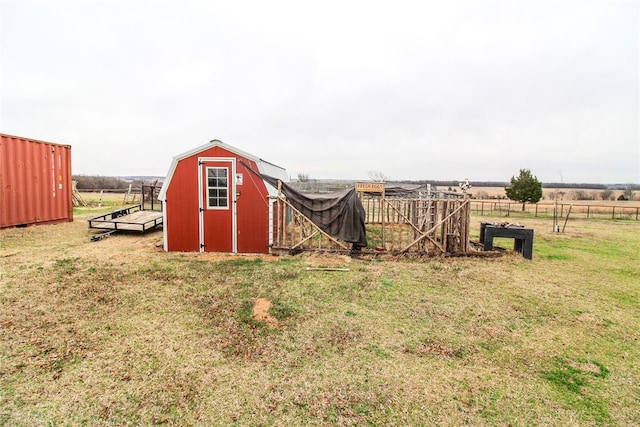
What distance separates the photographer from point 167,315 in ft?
15.1

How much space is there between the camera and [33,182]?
37.7 feet

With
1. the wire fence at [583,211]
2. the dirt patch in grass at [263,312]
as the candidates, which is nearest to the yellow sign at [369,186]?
the dirt patch in grass at [263,312]

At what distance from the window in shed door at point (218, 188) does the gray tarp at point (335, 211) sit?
3.98 feet

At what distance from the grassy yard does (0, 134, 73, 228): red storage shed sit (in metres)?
5.14

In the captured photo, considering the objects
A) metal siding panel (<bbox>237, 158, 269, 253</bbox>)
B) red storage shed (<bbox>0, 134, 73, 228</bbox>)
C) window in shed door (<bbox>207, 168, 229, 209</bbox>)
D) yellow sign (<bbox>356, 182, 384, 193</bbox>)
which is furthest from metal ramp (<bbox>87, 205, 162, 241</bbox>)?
yellow sign (<bbox>356, 182, 384, 193</bbox>)

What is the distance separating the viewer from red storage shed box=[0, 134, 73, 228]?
1047 cm

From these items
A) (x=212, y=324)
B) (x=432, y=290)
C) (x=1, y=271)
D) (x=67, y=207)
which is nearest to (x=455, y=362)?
(x=432, y=290)

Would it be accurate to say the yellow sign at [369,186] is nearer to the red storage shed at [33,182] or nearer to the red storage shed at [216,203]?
the red storage shed at [216,203]

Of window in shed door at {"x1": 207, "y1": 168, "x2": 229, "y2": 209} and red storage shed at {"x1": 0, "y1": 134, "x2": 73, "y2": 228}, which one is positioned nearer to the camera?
window in shed door at {"x1": 207, "y1": 168, "x2": 229, "y2": 209}

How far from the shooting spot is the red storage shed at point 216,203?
8.70 m

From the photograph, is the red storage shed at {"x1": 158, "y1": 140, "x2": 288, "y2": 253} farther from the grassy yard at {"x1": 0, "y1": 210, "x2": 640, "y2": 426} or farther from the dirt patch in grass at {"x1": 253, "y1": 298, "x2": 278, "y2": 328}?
the dirt patch in grass at {"x1": 253, "y1": 298, "x2": 278, "y2": 328}

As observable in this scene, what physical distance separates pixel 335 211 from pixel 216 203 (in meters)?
3.39

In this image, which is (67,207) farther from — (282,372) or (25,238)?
(282,372)

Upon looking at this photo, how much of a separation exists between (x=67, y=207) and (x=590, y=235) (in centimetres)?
2221
